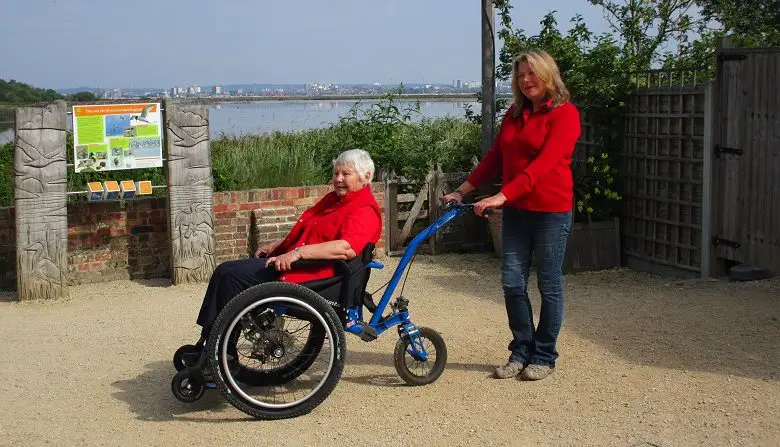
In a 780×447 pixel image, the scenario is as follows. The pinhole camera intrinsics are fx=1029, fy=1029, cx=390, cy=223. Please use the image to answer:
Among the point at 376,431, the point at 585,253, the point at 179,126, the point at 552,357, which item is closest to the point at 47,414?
the point at 376,431

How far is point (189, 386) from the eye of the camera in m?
5.32

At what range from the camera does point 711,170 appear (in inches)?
349

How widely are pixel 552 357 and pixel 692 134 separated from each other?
381 cm

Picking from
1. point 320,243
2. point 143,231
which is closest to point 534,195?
point 320,243

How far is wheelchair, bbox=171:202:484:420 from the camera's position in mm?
5133

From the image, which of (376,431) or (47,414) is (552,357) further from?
(47,414)

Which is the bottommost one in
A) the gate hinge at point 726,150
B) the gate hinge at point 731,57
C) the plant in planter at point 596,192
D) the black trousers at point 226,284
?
the black trousers at point 226,284

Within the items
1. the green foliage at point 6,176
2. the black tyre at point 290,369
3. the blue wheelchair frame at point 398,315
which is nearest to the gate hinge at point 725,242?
the blue wheelchair frame at point 398,315

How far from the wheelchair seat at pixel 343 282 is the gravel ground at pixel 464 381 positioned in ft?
1.95

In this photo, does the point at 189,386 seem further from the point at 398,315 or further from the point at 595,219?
the point at 595,219

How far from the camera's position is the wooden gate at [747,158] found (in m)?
8.41

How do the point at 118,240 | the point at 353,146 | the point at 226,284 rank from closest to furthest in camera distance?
the point at 226,284 < the point at 118,240 < the point at 353,146

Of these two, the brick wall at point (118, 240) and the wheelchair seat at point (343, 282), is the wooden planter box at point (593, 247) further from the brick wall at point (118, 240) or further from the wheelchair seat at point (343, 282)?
the wheelchair seat at point (343, 282)

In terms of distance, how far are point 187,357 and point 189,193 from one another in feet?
13.0
